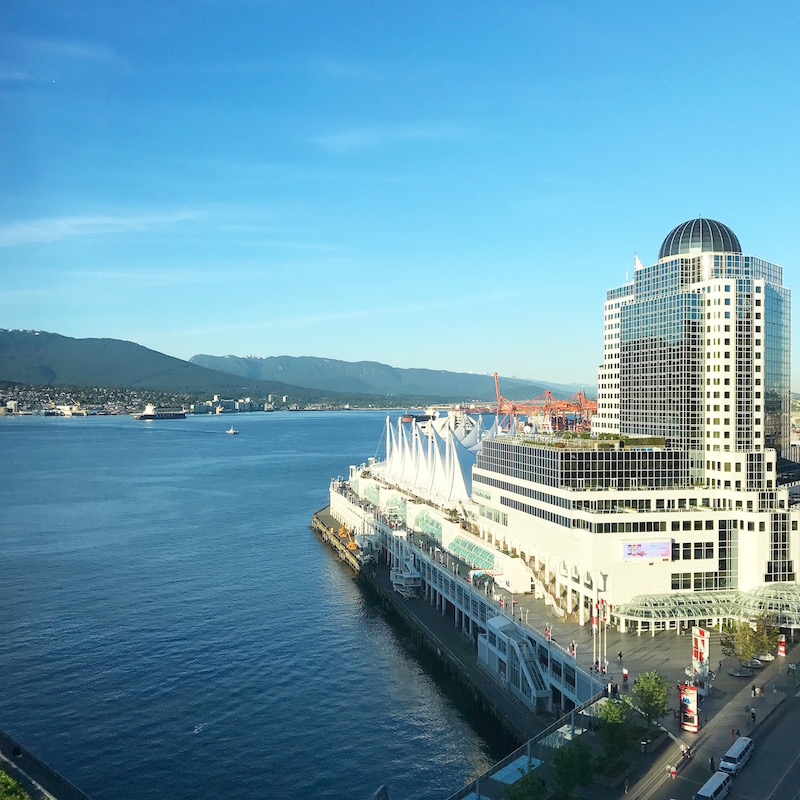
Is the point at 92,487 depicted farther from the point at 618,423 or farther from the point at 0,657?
the point at 618,423

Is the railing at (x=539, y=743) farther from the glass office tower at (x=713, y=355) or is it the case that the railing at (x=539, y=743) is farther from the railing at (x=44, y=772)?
the glass office tower at (x=713, y=355)

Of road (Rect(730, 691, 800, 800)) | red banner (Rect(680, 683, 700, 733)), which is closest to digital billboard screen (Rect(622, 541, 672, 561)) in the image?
road (Rect(730, 691, 800, 800))

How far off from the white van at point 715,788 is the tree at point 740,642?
1089cm

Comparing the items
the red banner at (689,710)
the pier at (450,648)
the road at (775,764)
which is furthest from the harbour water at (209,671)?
the road at (775,764)

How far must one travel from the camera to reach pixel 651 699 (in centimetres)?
2666

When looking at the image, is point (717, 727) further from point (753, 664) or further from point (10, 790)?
point (10, 790)

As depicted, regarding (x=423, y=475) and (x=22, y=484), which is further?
(x=22, y=484)

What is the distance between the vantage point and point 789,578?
136 ft

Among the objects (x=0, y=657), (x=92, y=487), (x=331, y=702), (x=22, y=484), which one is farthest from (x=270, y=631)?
(x=22, y=484)

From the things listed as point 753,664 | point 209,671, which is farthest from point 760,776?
point 209,671

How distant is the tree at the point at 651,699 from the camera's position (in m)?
26.6

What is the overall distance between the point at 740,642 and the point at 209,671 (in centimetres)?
2422

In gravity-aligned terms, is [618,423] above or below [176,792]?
above

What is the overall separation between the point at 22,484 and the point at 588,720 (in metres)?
97.7
